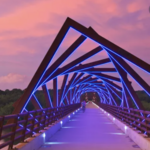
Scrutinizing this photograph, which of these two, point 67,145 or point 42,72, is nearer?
point 67,145

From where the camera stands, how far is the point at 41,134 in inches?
448

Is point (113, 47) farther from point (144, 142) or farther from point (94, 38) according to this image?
point (144, 142)

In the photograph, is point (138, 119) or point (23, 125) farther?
point (138, 119)

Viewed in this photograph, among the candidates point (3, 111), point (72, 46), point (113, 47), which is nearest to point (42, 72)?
point (72, 46)

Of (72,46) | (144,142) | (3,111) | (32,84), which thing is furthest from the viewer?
(3,111)

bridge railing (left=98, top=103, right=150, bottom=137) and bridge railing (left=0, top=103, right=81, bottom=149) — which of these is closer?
bridge railing (left=0, top=103, right=81, bottom=149)

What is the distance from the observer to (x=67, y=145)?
11109 millimetres

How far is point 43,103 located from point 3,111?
52.3 meters

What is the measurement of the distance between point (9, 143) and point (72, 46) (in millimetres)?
12606

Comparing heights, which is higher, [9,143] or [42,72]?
[42,72]

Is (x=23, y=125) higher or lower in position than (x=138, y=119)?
lower

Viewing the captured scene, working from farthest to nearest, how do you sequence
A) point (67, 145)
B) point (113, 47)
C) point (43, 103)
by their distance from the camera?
point (43, 103) → point (113, 47) → point (67, 145)

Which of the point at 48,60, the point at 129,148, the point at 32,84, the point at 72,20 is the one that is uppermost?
the point at 72,20

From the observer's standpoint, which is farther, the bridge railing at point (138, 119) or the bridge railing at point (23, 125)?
the bridge railing at point (138, 119)
